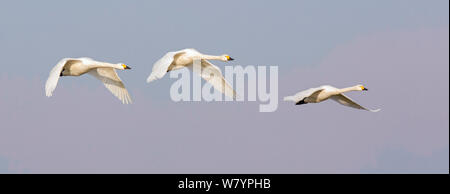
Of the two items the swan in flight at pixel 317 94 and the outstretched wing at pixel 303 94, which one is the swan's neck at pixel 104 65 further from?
the outstretched wing at pixel 303 94

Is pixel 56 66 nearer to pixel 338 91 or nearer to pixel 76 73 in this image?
pixel 76 73

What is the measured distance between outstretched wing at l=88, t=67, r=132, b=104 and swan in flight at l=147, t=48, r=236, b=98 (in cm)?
235

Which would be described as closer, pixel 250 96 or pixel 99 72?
pixel 250 96

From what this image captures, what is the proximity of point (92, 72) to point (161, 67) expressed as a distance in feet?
14.2

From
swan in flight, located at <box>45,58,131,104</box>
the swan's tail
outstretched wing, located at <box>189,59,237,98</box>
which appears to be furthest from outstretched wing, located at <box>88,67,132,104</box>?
the swan's tail

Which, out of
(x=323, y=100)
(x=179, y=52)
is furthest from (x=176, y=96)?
(x=323, y=100)

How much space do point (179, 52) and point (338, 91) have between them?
16.8 ft

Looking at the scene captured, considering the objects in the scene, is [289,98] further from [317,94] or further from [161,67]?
[161,67]

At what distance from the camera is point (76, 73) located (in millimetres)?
35906

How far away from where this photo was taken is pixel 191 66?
37656mm

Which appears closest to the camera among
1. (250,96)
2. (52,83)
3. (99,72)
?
(52,83)

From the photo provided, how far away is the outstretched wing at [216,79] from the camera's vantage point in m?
37.9

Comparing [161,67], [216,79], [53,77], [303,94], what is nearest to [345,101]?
[303,94]

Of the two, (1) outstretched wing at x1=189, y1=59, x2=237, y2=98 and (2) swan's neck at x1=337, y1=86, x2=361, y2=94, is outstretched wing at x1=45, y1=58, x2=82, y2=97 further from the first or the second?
(2) swan's neck at x1=337, y1=86, x2=361, y2=94
